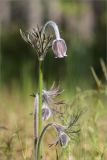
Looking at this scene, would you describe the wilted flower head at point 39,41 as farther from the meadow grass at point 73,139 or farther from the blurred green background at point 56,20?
the blurred green background at point 56,20

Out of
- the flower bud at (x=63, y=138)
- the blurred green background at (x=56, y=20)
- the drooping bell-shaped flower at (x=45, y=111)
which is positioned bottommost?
the flower bud at (x=63, y=138)

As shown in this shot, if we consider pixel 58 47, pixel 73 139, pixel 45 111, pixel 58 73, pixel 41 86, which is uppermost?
pixel 58 73

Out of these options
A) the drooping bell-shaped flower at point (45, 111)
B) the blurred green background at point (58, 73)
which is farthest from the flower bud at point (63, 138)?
the blurred green background at point (58, 73)

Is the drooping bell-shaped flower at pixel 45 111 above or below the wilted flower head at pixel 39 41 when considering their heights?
below

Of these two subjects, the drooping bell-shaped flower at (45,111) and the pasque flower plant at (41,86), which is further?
the drooping bell-shaped flower at (45,111)

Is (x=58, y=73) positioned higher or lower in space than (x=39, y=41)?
higher

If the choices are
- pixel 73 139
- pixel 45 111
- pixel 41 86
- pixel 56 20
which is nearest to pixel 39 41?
pixel 41 86

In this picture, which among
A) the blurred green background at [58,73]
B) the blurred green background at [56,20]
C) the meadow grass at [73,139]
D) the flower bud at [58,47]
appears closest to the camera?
the flower bud at [58,47]

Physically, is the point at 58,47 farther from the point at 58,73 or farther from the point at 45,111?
the point at 58,73
